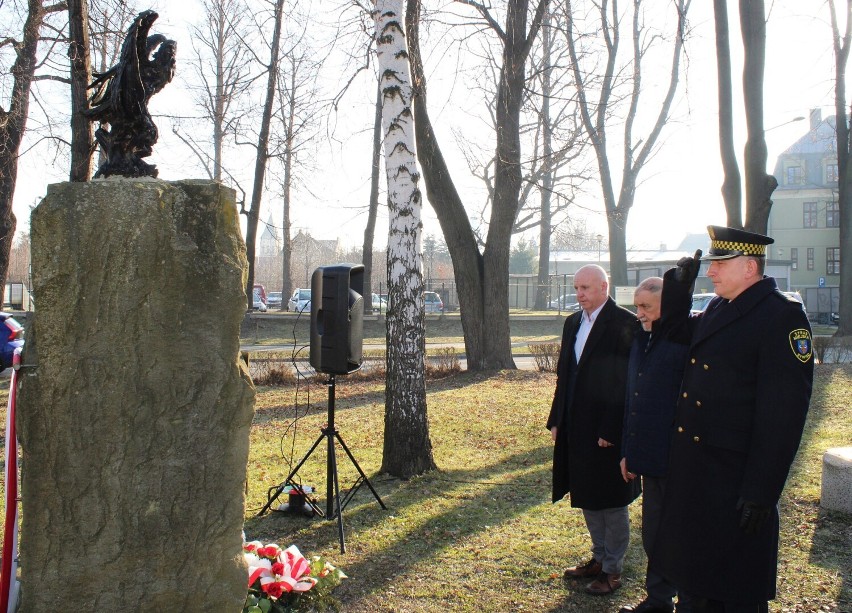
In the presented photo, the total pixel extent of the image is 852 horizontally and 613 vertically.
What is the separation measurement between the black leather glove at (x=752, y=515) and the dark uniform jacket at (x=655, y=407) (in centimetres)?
75

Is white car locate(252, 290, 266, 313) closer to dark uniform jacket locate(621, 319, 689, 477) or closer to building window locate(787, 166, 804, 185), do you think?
dark uniform jacket locate(621, 319, 689, 477)

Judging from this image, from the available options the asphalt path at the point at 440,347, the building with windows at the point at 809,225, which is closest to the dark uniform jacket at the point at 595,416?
the asphalt path at the point at 440,347

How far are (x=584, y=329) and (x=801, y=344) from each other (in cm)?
161

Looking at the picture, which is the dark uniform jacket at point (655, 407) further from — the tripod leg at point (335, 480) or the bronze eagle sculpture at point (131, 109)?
the bronze eagle sculpture at point (131, 109)

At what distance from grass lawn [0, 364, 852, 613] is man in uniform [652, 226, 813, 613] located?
1.02 m

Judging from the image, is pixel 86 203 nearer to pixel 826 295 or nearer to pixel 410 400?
pixel 410 400

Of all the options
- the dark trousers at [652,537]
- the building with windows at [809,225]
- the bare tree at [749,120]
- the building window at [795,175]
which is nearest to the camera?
the dark trousers at [652,537]

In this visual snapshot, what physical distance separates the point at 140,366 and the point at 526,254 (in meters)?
61.2

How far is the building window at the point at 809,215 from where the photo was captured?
47.6 m

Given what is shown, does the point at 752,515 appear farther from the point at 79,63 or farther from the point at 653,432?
the point at 79,63

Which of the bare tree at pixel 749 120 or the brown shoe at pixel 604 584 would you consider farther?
the bare tree at pixel 749 120

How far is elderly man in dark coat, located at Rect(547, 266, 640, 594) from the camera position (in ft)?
14.3

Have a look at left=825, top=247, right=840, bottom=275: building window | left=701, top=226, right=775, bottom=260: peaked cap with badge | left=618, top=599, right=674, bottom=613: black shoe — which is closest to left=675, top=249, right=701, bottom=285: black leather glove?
left=701, top=226, right=775, bottom=260: peaked cap with badge

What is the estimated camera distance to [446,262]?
3071 inches
